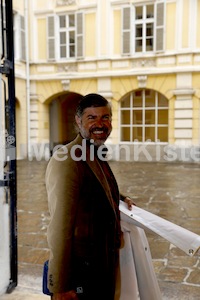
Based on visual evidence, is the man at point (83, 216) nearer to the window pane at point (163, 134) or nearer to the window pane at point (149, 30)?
the window pane at point (163, 134)

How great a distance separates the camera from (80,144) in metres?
1.67

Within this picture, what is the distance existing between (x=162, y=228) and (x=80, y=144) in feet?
2.03

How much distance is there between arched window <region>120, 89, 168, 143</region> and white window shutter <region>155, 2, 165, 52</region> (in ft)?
5.61

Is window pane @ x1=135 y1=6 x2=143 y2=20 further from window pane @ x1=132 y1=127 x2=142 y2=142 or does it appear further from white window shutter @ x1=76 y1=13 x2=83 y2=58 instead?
window pane @ x1=132 y1=127 x2=142 y2=142

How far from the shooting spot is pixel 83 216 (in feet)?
5.13

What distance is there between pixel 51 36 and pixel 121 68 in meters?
3.16

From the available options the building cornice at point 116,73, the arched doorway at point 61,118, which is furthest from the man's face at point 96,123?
the arched doorway at point 61,118

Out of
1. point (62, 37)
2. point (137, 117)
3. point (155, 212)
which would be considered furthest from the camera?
point (62, 37)

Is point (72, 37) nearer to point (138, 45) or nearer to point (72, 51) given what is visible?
point (72, 51)

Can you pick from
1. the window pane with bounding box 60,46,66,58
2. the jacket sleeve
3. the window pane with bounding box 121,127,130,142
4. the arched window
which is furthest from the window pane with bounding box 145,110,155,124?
the jacket sleeve

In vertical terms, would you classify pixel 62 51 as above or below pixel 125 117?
above

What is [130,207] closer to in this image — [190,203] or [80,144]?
[80,144]

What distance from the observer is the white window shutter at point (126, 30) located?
498 inches

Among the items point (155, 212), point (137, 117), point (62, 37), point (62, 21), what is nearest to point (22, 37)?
point (62, 37)
